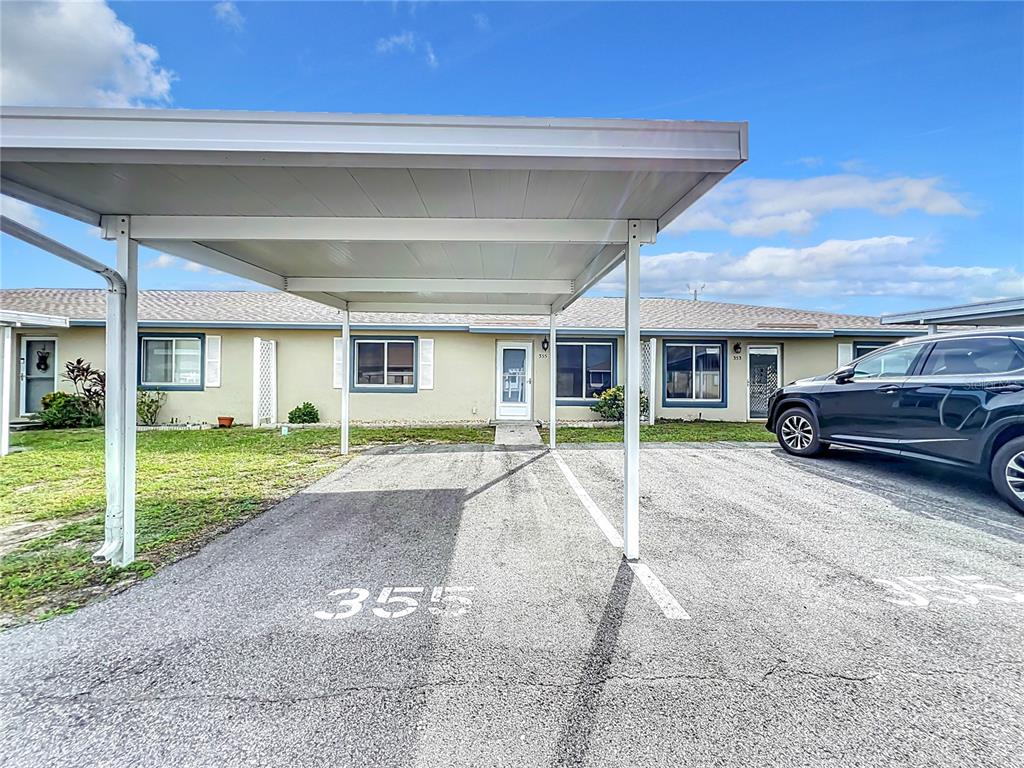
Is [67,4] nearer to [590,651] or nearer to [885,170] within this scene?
[590,651]

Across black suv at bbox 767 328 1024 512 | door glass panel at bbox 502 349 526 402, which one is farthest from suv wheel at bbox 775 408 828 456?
door glass panel at bbox 502 349 526 402

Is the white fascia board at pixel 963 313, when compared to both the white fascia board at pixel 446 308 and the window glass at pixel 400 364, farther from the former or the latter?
the window glass at pixel 400 364

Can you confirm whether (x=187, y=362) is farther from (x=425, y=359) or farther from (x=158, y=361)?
(x=425, y=359)

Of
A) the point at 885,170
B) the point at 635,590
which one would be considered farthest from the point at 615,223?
the point at 885,170

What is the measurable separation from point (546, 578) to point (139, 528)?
12.6 ft

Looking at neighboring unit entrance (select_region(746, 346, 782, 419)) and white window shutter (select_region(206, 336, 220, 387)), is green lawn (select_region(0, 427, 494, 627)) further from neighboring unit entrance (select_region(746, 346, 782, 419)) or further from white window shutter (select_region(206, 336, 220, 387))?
neighboring unit entrance (select_region(746, 346, 782, 419))

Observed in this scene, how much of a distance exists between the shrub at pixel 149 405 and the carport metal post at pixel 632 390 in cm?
1243

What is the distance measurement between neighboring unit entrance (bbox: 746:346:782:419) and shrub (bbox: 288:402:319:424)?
1159cm

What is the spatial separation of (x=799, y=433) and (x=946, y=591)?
16.7 feet

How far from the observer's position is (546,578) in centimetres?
348

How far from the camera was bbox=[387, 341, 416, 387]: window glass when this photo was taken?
12484mm

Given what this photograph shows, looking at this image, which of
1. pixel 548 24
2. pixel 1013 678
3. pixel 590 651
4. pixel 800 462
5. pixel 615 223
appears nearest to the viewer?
pixel 1013 678

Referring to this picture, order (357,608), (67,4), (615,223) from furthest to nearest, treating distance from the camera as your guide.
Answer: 1. (67,4)
2. (615,223)
3. (357,608)

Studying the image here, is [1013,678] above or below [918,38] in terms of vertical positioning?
below
